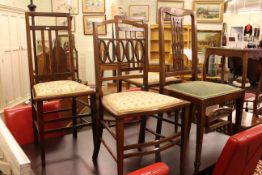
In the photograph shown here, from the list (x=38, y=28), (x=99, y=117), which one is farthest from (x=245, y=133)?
(x=38, y=28)

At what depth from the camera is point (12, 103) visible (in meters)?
4.18

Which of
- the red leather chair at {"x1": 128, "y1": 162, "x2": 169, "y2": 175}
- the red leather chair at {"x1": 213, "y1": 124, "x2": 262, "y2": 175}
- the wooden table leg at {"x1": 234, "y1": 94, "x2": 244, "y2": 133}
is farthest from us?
the wooden table leg at {"x1": 234, "y1": 94, "x2": 244, "y2": 133}

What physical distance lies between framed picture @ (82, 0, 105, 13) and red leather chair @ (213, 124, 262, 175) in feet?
15.1

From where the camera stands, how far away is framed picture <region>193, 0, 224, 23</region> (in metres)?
5.93

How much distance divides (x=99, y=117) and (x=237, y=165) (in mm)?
960

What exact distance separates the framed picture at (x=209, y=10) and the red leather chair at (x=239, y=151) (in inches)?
200

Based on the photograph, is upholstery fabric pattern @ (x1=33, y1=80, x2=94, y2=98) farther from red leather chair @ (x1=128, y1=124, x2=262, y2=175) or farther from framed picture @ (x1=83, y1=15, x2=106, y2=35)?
framed picture @ (x1=83, y1=15, x2=106, y2=35)

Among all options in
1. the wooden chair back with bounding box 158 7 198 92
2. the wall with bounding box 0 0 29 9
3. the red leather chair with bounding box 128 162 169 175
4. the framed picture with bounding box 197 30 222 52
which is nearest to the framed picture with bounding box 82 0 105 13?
the wall with bounding box 0 0 29 9

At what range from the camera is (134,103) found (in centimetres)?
148

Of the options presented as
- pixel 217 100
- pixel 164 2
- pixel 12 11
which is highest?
pixel 164 2

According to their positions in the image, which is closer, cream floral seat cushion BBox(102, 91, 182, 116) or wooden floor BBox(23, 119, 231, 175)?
cream floral seat cushion BBox(102, 91, 182, 116)

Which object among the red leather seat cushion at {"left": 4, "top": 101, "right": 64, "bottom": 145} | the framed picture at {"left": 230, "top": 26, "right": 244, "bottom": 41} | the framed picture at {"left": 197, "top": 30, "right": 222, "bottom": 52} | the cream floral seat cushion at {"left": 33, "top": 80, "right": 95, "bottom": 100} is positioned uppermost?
the framed picture at {"left": 230, "top": 26, "right": 244, "bottom": 41}

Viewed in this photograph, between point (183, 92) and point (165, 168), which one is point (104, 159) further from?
point (165, 168)

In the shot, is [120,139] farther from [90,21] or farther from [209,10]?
[209,10]
